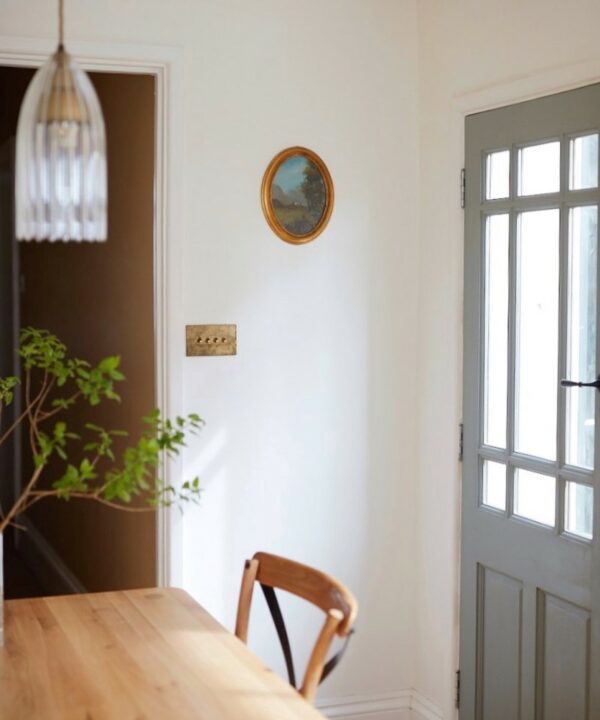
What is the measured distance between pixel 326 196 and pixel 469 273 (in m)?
0.58

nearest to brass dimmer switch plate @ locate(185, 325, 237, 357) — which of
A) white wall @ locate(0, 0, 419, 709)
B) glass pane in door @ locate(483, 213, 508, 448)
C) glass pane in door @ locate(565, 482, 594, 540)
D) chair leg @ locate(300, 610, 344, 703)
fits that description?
white wall @ locate(0, 0, 419, 709)

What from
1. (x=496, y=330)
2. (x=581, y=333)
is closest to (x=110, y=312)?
(x=496, y=330)

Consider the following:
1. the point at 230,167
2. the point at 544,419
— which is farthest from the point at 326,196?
the point at 544,419

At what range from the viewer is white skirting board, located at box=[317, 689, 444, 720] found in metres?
3.95

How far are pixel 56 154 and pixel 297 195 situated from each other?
7.19 ft

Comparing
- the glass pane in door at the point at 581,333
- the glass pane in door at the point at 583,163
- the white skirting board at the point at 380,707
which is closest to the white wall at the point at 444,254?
the white skirting board at the point at 380,707

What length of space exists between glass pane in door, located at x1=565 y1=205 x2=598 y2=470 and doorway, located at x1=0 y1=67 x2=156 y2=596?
1562 millimetres

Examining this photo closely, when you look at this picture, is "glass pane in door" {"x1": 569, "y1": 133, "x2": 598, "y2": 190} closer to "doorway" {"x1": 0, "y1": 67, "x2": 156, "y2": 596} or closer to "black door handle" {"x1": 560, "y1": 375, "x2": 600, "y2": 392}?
"black door handle" {"x1": 560, "y1": 375, "x2": 600, "y2": 392}

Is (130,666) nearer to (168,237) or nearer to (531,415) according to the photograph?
(531,415)

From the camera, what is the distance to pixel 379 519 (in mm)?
3965

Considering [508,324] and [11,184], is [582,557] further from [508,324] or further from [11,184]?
[11,184]

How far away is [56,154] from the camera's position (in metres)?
1.64

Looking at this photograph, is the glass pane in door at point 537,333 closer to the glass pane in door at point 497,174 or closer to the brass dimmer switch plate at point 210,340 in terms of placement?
the glass pane in door at point 497,174

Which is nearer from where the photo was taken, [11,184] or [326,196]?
[326,196]
